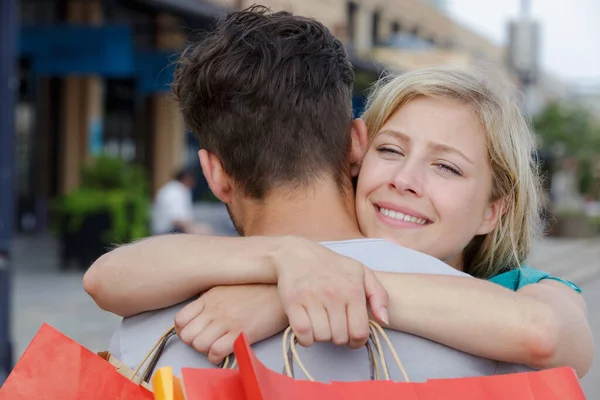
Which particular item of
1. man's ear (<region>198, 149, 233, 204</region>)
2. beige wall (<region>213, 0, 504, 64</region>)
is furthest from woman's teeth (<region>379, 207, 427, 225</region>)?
beige wall (<region>213, 0, 504, 64</region>)

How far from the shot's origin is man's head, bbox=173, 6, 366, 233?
1638 millimetres

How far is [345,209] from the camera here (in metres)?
1.73

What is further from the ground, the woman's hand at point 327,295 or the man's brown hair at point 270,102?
the man's brown hair at point 270,102

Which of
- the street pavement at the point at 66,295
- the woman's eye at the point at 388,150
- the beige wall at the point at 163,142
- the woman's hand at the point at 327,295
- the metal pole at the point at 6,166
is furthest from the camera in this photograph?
the beige wall at the point at 163,142

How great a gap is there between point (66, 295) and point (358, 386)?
9.66 m

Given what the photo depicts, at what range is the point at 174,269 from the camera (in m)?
1.60

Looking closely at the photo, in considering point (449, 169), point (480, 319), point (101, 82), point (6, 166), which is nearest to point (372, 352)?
point (480, 319)

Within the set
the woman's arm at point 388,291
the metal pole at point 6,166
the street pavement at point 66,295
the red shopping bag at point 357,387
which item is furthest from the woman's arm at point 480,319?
the metal pole at point 6,166

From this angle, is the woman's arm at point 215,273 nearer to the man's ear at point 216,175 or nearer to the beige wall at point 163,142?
the man's ear at point 216,175

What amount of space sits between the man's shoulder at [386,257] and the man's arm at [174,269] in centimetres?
16

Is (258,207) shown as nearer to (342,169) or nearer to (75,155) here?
(342,169)

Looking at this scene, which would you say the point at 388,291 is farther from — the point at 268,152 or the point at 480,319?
the point at 268,152

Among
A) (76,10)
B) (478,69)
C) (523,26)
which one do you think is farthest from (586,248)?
(478,69)

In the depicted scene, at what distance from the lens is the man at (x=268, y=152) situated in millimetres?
1633
